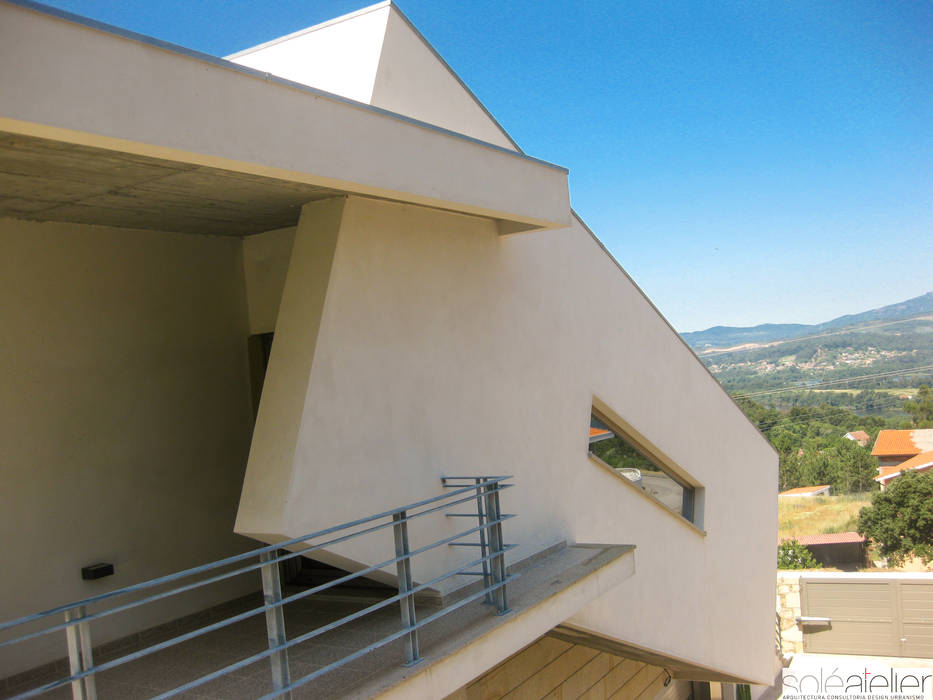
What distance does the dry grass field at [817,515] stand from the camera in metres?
60.0

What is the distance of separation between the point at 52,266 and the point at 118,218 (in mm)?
536

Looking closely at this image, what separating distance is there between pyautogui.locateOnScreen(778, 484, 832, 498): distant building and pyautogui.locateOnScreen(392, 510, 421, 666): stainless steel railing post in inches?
2821

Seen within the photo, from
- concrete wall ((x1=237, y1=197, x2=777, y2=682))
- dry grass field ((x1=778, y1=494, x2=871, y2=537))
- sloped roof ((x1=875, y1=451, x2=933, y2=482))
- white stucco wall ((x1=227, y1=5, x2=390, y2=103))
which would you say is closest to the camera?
concrete wall ((x1=237, y1=197, x2=777, y2=682))

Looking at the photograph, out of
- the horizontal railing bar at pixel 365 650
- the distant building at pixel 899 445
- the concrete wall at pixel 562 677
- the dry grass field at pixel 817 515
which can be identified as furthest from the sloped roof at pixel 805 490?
the horizontal railing bar at pixel 365 650

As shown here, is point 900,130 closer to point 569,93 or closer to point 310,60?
point 569,93

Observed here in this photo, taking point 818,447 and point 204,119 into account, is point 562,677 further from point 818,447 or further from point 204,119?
point 818,447

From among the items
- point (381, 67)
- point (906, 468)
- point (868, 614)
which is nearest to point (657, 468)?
point (381, 67)

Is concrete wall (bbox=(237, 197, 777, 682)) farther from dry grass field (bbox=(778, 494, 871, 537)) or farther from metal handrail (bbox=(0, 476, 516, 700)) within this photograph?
dry grass field (bbox=(778, 494, 871, 537))

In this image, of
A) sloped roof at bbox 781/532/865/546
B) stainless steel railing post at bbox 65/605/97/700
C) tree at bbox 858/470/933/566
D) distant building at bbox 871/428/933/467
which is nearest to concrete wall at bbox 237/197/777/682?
stainless steel railing post at bbox 65/605/97/700

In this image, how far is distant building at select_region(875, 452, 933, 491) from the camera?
59.4 meters

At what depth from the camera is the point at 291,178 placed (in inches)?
153

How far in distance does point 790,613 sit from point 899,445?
64.3m

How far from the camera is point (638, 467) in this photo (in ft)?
28.5

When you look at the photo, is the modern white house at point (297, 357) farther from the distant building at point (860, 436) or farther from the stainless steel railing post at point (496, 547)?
the distant building at point (860, 436)
